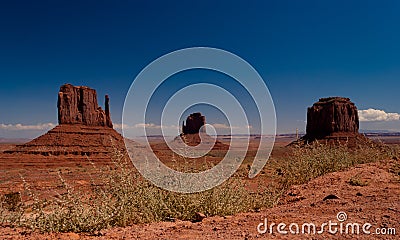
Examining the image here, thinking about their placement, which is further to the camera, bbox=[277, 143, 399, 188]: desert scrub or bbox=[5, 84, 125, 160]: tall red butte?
bbox=[5, 84, 125, 160]: tall red butte

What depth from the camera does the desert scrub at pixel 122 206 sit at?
480 cm

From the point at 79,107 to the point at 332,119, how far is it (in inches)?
2182

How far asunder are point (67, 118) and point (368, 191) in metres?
68.4

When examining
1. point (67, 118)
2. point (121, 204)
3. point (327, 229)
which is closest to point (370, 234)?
point (327, 229)

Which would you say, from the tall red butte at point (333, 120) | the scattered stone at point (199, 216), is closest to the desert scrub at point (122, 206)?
the scattered stone at point (199, 216)

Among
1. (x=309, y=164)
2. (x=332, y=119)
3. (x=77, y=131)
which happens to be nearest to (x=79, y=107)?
(x=77, y=131)

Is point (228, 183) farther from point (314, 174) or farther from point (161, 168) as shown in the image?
point (314, 174)

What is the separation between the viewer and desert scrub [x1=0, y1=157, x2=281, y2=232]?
480 cm

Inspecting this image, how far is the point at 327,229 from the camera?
4.16m

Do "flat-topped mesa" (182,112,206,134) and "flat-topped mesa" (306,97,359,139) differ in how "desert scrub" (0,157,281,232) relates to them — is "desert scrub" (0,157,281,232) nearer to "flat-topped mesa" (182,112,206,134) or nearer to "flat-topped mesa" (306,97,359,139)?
"flat-topped mesa" (306,97,359,139)

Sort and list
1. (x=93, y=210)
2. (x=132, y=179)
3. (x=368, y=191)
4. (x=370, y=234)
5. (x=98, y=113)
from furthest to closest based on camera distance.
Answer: (x=98, y=113) < (x=368, y=191) < (x=132, y=179) < (x=93, y=210) < (x=370, y=234)

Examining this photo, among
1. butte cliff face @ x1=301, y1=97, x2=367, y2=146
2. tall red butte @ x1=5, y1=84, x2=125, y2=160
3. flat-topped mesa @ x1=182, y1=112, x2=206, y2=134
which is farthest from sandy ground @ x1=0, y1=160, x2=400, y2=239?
flat-topped mesa @ x1=182, y1=112, x2=206, y2=134

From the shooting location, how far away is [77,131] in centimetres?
6362

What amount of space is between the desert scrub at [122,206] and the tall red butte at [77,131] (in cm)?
4579
